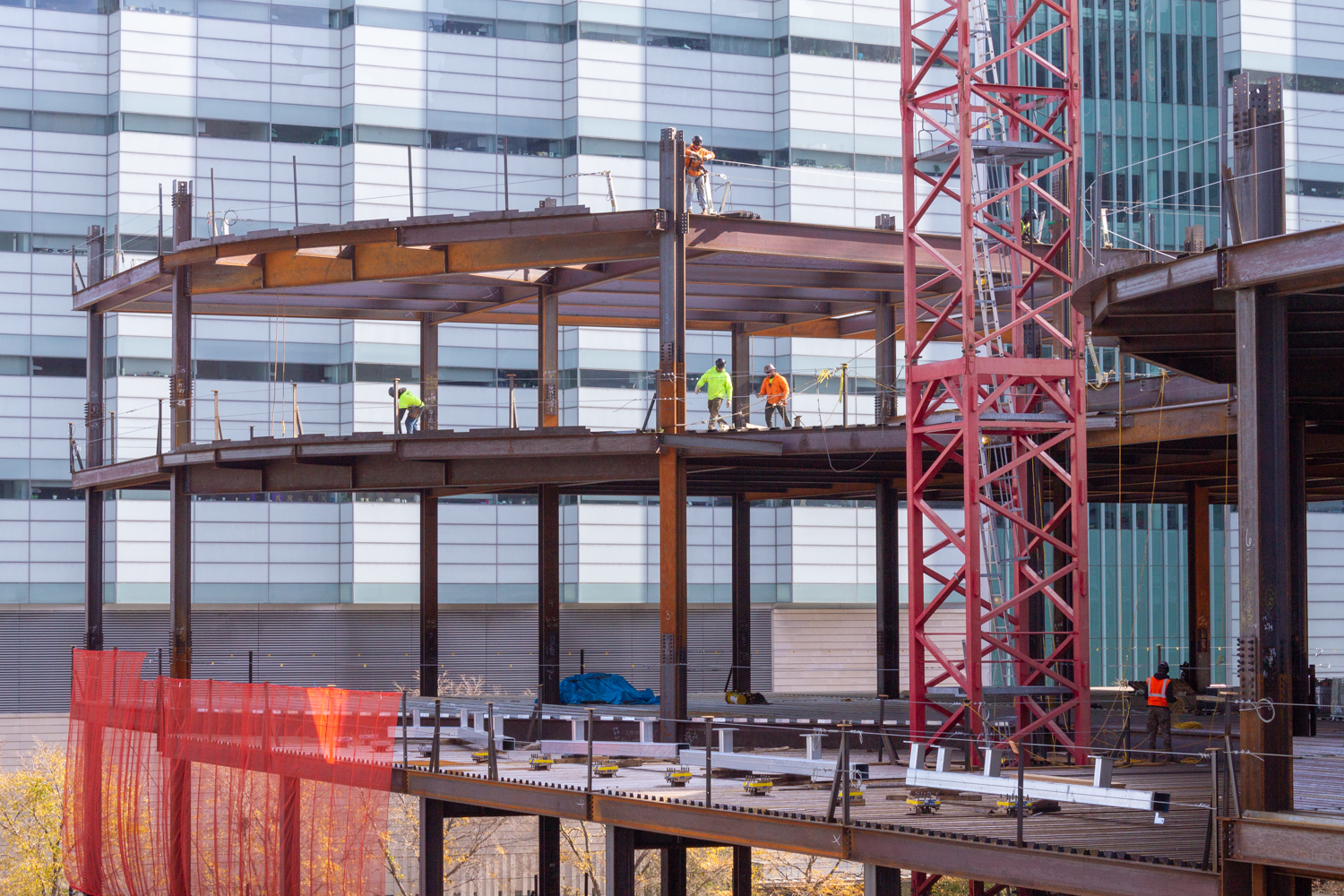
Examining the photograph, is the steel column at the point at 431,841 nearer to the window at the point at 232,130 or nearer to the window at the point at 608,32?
the window at the point at 232,130

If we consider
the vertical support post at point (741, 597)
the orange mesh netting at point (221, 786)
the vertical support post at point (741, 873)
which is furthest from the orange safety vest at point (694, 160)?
the vertical support post at point (741, 597)

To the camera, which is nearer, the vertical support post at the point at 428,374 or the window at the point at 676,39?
the vertical support post at the point at 428,374

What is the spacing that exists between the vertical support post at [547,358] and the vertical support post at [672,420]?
3791 mm

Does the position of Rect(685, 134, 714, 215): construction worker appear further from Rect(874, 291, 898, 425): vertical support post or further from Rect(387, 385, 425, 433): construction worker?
Rect(387, 385, 425, 433): construction worker

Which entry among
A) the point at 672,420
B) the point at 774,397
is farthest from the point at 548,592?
the point at 672,420

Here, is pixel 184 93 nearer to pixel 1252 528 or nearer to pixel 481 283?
pixel 481 283

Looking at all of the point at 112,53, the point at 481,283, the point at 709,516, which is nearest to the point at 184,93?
the point at 112,53

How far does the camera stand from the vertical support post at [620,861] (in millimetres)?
19469

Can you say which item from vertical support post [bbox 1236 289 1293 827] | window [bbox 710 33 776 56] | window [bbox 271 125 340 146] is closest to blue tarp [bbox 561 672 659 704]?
vertical support post [bbox 1236 289 1293 827]

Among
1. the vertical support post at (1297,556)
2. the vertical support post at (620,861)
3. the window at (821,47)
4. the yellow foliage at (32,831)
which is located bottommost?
the yellow foliage at (32,831)

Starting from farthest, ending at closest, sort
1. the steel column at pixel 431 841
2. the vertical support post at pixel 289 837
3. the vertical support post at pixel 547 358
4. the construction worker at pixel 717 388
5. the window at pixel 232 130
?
1. the window at pixel 232 130
2. the construction worker at pixel 717 388
3. the vertical support post at pixel 547 358
4. the vertical support post at pixel 289 837
5. the steel column at pixel 431 841

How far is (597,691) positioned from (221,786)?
10120mm

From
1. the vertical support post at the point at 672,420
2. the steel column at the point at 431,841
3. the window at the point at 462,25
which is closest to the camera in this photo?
the steel column at the point at 431,841

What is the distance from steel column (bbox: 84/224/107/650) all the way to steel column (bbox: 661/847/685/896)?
16.7m
